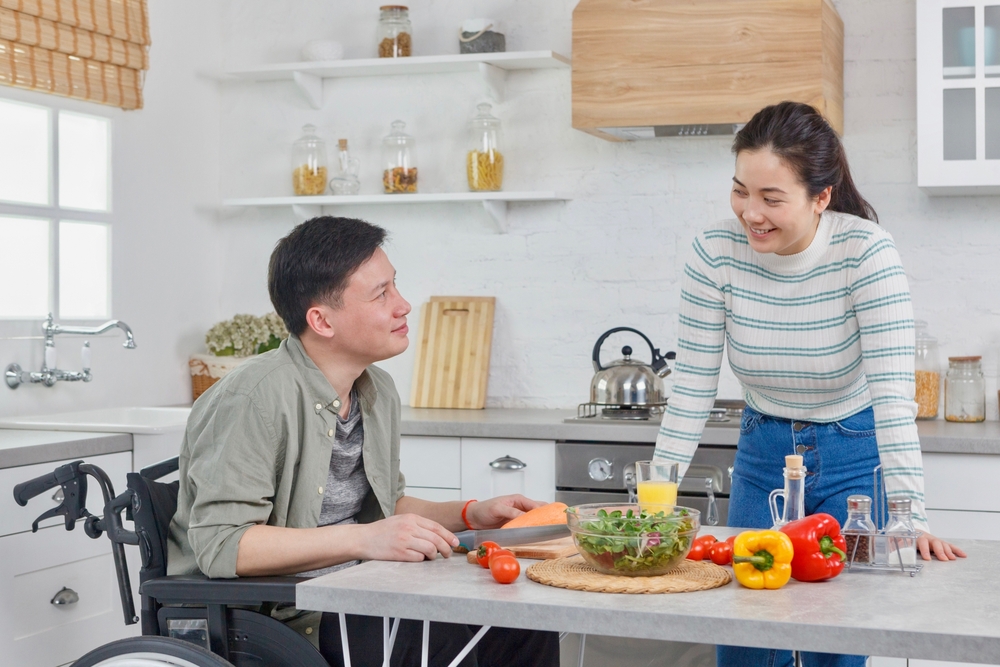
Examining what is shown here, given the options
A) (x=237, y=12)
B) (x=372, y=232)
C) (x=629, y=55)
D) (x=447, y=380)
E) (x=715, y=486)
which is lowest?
(x=715, y=486)

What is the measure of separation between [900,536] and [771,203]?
0.68 meters

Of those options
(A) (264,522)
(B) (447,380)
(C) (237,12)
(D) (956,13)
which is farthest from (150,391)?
(D) (956,13)

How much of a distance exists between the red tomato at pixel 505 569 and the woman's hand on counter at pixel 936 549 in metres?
0.65

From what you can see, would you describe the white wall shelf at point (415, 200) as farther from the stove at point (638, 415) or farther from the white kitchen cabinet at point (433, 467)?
the white kitchen cabinet at point (433, 467)

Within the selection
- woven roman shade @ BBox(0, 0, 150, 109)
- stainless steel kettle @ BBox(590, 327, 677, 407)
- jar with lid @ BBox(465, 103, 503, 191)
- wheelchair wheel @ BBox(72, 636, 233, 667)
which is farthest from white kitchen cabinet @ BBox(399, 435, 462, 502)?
wheelchair wheel @ BBox(72, 636, 233, 667)

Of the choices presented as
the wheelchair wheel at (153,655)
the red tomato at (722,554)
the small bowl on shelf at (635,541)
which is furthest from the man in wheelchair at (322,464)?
the red tomato at (722,554)

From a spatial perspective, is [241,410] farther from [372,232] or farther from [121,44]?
[121,44]

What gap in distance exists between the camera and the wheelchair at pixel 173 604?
5.43ft

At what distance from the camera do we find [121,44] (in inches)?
148

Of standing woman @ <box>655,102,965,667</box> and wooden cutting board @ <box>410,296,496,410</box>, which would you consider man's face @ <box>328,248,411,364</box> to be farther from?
wooden cutting board @ <box>410,296,496,410</box>

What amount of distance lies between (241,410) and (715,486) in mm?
1675

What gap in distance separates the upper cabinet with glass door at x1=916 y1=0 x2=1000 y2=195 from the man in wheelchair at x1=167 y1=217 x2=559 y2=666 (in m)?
1.82

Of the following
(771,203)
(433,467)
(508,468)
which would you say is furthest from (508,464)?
(771,203)

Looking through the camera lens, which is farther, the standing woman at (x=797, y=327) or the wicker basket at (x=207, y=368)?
the wicker basket at (x=207, y=368)
